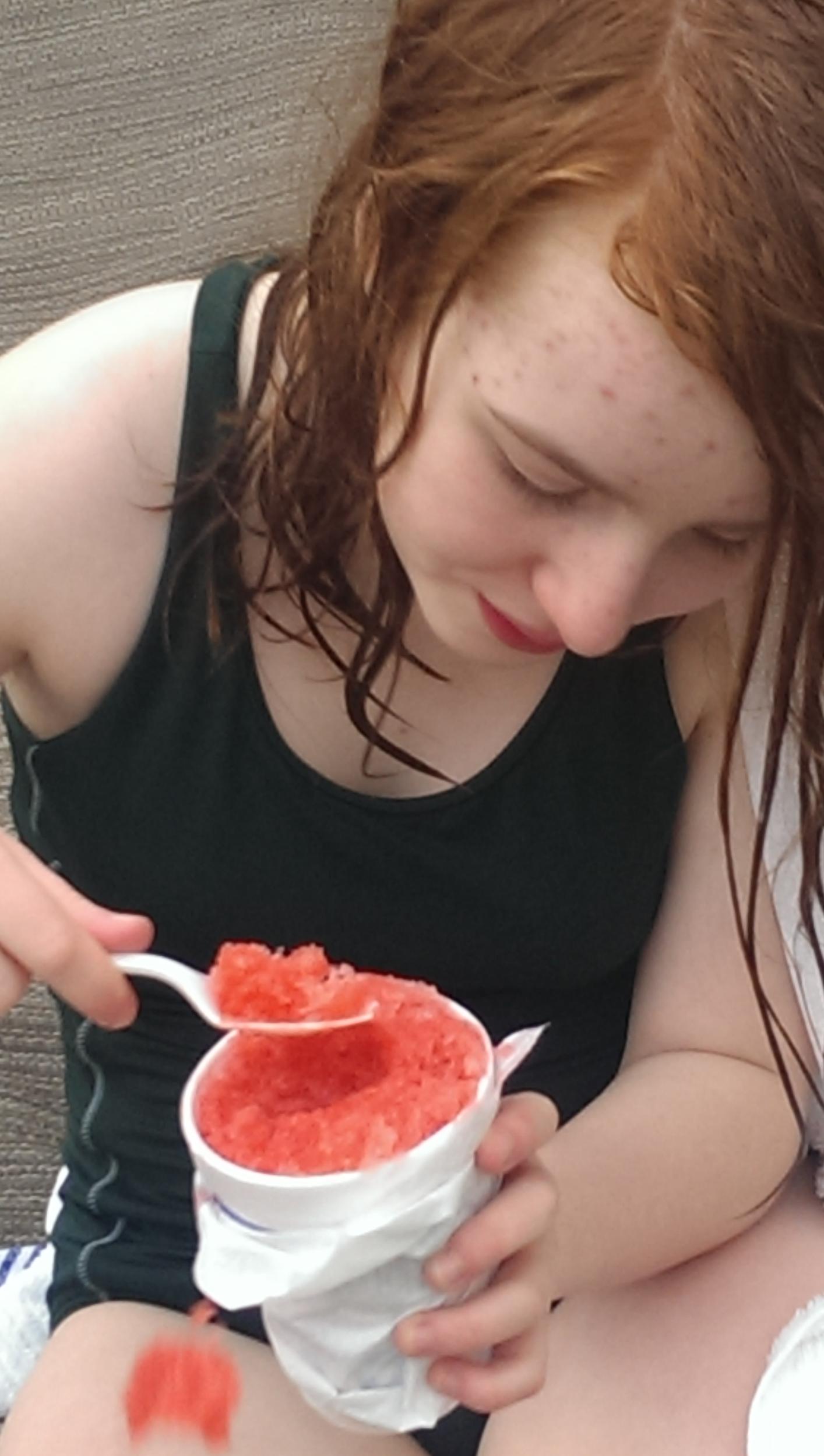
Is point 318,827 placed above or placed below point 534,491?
below

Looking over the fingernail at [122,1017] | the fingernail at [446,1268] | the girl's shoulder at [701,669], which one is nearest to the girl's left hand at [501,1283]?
the fingernail at [446,1268]

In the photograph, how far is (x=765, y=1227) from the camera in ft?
2.69

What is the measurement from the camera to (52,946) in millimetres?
533

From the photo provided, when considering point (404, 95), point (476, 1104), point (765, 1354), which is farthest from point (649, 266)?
point (765, 1354)

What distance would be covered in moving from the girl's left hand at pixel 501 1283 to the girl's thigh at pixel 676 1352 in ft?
0.45

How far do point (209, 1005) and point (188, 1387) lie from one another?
29cm

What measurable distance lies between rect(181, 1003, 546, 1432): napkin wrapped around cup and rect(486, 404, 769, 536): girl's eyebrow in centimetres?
19

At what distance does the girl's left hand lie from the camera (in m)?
0.55

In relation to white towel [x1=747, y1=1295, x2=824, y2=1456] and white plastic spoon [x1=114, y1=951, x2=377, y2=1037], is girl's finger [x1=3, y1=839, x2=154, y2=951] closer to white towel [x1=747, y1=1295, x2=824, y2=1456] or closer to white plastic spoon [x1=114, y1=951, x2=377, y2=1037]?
white plastic spoon [x1=114, y1=951, x2=377, y2=1037]

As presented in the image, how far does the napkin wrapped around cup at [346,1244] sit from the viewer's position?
50 centimetres

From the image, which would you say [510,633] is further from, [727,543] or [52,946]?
[52,946]

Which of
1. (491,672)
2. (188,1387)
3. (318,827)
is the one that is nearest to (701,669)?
(491,672)

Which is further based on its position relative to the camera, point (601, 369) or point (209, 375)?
point (209, 375)

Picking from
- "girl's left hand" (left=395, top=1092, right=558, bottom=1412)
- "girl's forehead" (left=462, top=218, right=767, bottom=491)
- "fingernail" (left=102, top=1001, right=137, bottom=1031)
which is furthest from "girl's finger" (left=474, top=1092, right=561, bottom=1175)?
"girl's forehead" (left=462, top=218, right=767, bottom=491)
